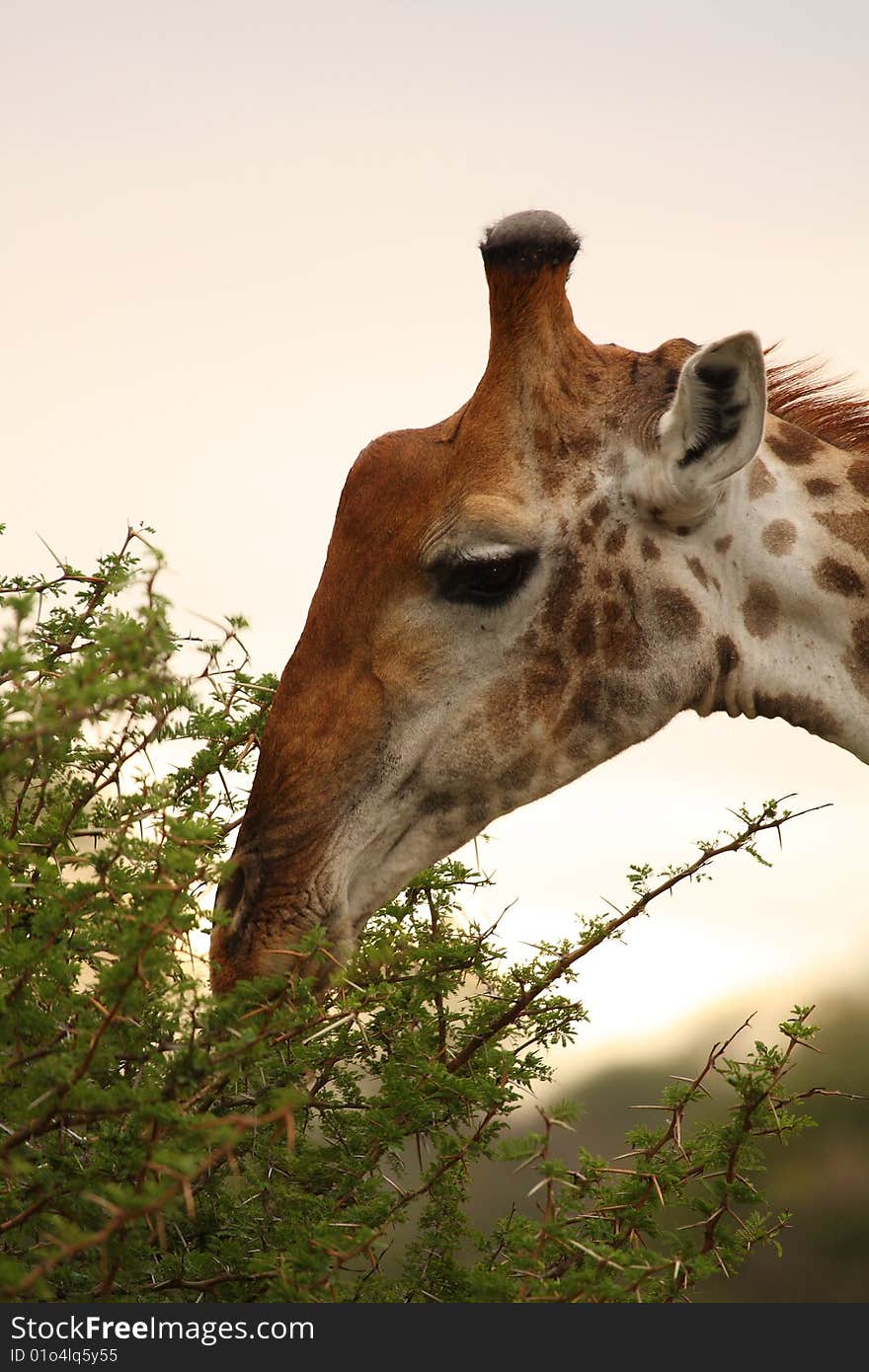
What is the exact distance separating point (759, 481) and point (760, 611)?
472mm

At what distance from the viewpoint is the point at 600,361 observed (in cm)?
509

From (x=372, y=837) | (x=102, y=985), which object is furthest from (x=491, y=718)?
(x=102, y=985)

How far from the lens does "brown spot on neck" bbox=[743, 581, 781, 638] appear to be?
4855mm

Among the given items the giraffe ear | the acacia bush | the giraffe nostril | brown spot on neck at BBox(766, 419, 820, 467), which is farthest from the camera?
brown spot on neck at BBox(766, 419, 820, 467)

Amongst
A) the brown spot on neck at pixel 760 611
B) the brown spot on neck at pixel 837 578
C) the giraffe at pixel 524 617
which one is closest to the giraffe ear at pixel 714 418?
the giraffe at pixel 524 617

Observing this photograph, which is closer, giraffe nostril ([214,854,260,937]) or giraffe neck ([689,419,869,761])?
giraffe nostril ([214,854,260,937])

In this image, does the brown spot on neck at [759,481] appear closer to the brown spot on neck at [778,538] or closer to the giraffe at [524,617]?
the giraffe at [524,617]

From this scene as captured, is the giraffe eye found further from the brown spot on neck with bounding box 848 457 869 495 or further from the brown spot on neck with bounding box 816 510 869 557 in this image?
the brown spot on neck with bounding box 848 457 869 495

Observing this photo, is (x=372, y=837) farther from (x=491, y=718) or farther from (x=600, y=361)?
(x=600, y=361)

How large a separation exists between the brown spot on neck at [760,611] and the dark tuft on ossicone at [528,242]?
138 cm

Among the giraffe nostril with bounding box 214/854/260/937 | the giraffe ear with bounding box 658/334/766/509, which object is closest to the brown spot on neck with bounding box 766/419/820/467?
the giraffe ear with bounding box 658/334/766/509

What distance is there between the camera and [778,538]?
4855mm

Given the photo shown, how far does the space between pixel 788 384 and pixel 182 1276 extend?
156 inches

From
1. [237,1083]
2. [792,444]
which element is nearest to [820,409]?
[792,444]
